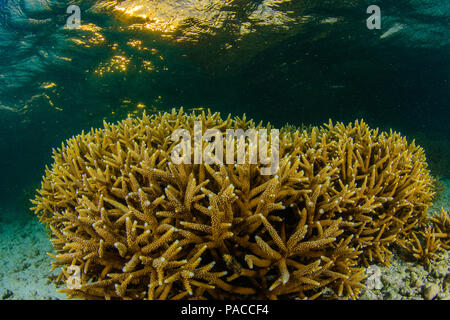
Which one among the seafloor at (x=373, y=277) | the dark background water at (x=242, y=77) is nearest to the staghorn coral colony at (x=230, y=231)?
the seafloor at (x=373, y=277)

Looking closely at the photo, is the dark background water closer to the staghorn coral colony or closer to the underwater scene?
the underwater scene

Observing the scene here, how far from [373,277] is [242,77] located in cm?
1819

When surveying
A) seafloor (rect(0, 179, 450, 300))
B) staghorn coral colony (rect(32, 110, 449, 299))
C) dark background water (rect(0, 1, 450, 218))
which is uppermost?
dark background water (rect(0, 1, 450, 218))

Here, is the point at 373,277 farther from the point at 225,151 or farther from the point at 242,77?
the point at 242,77

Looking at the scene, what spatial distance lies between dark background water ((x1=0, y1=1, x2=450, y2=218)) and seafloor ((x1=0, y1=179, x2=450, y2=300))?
18.5 feet

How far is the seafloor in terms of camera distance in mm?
2871

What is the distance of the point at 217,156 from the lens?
3.19 metres

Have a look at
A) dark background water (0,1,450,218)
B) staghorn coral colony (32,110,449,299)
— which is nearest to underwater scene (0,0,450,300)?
staghorn coral colony (32,110,449,299)

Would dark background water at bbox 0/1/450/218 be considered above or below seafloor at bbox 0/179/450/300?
above

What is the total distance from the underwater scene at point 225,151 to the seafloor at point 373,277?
0.09 feet

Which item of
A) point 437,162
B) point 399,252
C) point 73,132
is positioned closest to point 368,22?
point 437,162

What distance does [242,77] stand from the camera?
1906cm

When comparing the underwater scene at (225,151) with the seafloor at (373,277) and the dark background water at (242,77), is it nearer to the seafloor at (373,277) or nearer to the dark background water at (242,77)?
the seafloor at (373,277)

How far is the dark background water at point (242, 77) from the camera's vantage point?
13203 millimetres
